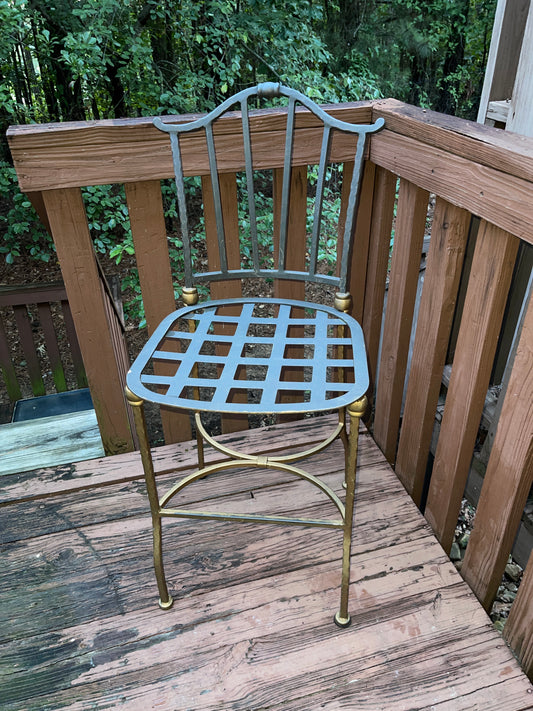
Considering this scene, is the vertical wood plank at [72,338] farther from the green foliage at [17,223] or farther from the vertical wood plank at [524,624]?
the vertical wood plank at [524,624]

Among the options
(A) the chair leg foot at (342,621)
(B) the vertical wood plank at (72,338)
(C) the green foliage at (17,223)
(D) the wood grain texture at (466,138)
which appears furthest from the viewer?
(C) the green foliage at (17,223)

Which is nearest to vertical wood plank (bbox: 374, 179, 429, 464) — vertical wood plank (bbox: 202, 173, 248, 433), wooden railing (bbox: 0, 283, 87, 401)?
vertical wood plank (bbox: 202, 173, 248, 433)

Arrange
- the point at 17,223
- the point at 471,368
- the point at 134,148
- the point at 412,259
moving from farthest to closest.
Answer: the point at 17,223
the point at 412,259
the point at 134,148
the point at 471,368

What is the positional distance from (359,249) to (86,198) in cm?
274

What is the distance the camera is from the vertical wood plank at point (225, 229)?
1415 millimetres

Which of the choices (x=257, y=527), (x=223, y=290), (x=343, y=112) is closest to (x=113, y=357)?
(x=223, y=290)

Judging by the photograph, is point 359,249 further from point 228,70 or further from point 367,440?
point 228,70

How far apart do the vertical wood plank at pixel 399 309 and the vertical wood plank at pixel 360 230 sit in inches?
5.6

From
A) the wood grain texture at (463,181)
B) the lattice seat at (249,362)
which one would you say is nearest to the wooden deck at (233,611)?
the lattice seat at (249,362)

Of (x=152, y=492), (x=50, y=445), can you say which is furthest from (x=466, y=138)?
(x=50, y=445)

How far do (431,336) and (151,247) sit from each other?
775 mm

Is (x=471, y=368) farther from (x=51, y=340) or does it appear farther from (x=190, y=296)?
(x=51, y=340)

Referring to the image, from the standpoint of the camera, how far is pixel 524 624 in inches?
42.4

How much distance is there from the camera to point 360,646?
1.15 meters
